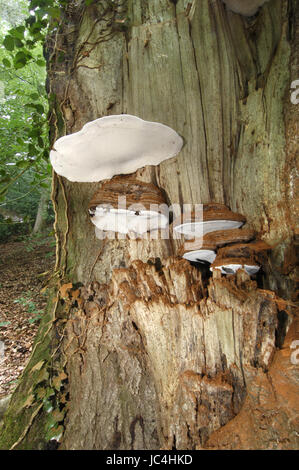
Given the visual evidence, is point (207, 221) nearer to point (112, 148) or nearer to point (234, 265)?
point (234, 265)

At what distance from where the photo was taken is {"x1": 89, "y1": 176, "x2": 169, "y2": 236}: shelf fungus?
1.67 meters

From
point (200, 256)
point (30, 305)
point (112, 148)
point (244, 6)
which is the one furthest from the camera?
point (30, 305)

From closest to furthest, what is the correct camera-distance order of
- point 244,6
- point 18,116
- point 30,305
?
1. point 244,6
2. point 30,305
3. point 18,116

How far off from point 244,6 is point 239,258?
2156mm

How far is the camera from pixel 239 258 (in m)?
1.53

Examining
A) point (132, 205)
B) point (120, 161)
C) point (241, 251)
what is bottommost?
point (241, 251)

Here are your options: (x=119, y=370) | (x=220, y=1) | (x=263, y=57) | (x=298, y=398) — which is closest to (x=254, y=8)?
(x=220, y=1)

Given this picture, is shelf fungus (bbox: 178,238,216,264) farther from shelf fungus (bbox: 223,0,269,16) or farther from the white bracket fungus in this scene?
shelf fungus (bbox: 223,0,269,16)

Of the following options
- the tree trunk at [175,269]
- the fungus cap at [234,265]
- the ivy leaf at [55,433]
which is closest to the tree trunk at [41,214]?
the tree trunk at [175,269]

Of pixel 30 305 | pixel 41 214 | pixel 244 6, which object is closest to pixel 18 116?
pixel 41 214

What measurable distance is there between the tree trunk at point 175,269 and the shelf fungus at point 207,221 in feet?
0.61

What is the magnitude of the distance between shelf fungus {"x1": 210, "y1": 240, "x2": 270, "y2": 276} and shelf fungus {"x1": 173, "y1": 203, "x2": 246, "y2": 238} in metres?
0.17

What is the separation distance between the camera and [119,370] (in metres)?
1.79

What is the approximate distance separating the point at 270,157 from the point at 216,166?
14.6 inches
